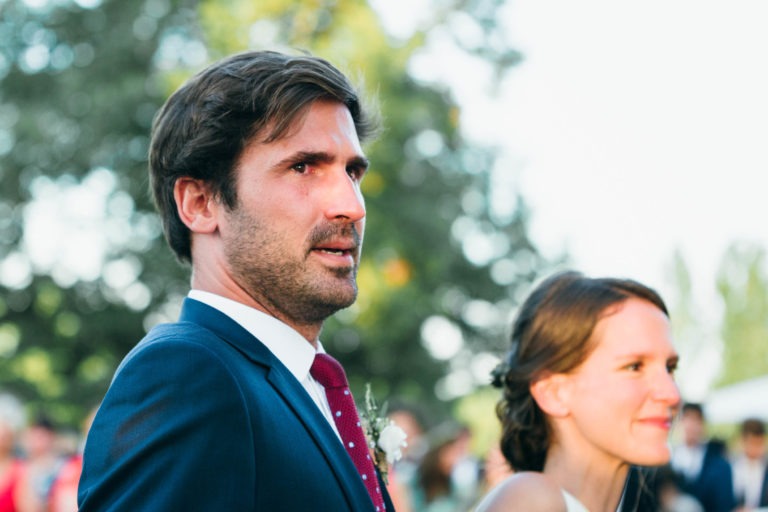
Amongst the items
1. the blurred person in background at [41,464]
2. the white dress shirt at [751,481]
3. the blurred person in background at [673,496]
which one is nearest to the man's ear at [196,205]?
the blurred person in background at [41,464]

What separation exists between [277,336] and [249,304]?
4.4 inches

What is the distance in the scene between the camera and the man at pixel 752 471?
1141 cm

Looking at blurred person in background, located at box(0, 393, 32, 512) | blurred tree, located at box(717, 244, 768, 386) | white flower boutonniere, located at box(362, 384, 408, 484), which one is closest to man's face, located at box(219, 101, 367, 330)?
white flower boutonniere, located at box(362, 384, 408, 484)

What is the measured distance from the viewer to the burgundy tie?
2457 mm

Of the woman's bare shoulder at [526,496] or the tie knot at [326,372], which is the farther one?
the woman's bare shoulder at [526,496]

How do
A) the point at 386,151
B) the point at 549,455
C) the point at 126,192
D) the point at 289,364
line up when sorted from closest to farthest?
the point at 289,364, the point at 549,455, the point at 386,151, the point at 126,192

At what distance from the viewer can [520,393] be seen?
3.45m

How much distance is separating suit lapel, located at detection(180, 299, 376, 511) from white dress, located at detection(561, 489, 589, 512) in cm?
108

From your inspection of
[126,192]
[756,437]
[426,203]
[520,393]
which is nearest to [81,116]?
[126,192]

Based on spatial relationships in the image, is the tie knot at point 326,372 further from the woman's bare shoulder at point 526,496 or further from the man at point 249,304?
the woman's bare shoulder at point 526,496

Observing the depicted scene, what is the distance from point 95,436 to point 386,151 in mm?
17038

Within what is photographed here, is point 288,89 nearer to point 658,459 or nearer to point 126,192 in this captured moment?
point 658,459

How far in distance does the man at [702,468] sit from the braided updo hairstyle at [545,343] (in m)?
7.33

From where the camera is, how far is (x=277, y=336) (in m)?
2.45
